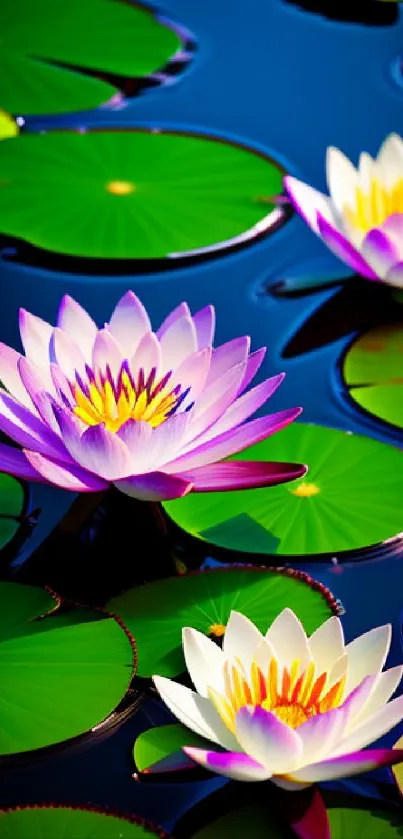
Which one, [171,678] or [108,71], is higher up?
[108,71]

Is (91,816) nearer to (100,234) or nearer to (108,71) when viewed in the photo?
(100,234)

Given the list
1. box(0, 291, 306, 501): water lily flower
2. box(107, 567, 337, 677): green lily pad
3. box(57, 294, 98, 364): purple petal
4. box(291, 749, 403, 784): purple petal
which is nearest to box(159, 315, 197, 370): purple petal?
box(0, 291, 306, 501): water lily flower

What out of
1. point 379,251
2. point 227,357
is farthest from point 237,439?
point 379,251

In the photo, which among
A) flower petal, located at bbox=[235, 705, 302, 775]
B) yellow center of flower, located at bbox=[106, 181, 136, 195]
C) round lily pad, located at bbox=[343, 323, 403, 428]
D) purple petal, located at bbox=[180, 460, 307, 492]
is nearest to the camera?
flower petal, located at bbox=[235, 705, 302, 775]

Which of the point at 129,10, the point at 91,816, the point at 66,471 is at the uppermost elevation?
the point at 129,10

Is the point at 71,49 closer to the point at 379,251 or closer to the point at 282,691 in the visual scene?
the point at 379,251

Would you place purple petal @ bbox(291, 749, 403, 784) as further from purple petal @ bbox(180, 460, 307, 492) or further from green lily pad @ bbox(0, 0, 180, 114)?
green lily pad @ bbox(0, 0, 180, 114)

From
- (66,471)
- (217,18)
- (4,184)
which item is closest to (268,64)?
(217,18)

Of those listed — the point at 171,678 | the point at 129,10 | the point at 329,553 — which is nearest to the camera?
the point at 171,678
